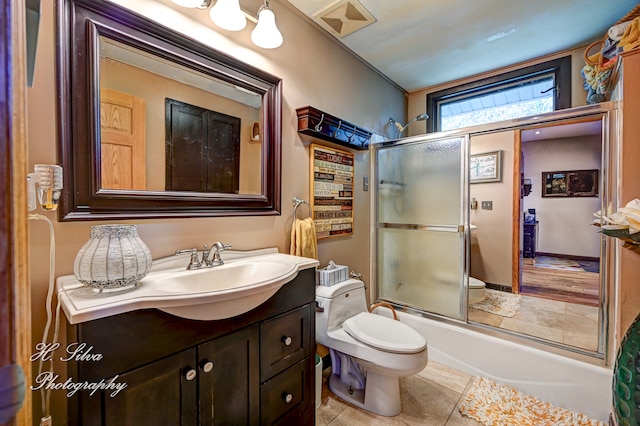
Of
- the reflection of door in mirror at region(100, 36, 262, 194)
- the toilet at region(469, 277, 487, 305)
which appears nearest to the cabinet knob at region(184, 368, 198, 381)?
the reflection of door in mirror at region(100, 36, 262, 194)

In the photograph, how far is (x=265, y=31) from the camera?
56.6 inches

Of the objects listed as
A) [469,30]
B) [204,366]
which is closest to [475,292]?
[469,30]

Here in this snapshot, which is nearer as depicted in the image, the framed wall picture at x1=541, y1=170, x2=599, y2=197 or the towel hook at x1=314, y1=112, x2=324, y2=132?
the towel hook at x1=314, y1=112, x2=324, y2=132

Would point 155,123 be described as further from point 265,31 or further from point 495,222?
point 495,222

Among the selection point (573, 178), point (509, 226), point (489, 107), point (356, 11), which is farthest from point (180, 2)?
point (573, 178)

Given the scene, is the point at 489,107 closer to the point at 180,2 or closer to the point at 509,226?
the point at 509,226

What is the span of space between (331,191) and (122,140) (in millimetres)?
1287

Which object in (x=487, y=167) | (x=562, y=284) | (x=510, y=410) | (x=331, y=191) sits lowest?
(x=510, y=410)

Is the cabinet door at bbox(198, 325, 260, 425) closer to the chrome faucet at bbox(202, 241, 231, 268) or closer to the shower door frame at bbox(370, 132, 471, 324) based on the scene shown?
the chrome faucet at bbox(202, 241, 231, 268)

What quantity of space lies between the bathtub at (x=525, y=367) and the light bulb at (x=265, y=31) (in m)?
2.26

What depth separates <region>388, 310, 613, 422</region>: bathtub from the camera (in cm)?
160

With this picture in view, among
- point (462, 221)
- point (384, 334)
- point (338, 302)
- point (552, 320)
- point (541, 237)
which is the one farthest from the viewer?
point (541, 237)

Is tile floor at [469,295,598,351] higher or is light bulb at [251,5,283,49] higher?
light bulb at [251,5,283,49]

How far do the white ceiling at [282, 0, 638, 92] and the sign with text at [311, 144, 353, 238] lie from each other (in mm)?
862
